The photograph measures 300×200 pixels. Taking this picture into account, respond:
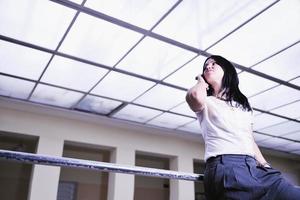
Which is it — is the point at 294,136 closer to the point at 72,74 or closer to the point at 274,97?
the point at 274,97

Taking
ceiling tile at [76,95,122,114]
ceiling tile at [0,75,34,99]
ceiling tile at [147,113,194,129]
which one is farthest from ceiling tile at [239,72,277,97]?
ceiling tile at [0,75,34,99]

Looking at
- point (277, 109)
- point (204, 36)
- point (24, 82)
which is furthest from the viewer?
point (277, 109)

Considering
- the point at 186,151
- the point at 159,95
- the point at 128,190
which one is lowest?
the point at 128,190

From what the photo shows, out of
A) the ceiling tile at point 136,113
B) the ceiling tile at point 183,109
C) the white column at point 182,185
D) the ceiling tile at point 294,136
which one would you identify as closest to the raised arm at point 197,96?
the ceiling tile at point 183,109

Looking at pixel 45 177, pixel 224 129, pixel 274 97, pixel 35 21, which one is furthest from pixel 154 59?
pixel 45 177

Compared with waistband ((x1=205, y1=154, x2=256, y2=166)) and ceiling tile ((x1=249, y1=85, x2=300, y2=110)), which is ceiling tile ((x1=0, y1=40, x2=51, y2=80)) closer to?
waistband ((x1=205, y1=154, x2=256, y2=166))

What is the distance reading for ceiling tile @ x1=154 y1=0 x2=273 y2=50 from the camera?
283 cm

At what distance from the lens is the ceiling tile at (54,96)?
4.71 m

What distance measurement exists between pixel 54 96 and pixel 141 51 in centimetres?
212

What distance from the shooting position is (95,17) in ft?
9.93

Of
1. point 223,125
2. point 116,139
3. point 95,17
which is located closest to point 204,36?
point 95,17

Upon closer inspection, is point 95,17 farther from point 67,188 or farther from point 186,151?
point 67,188

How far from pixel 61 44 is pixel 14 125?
2597 millimetres

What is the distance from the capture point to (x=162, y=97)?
15.9 feet
